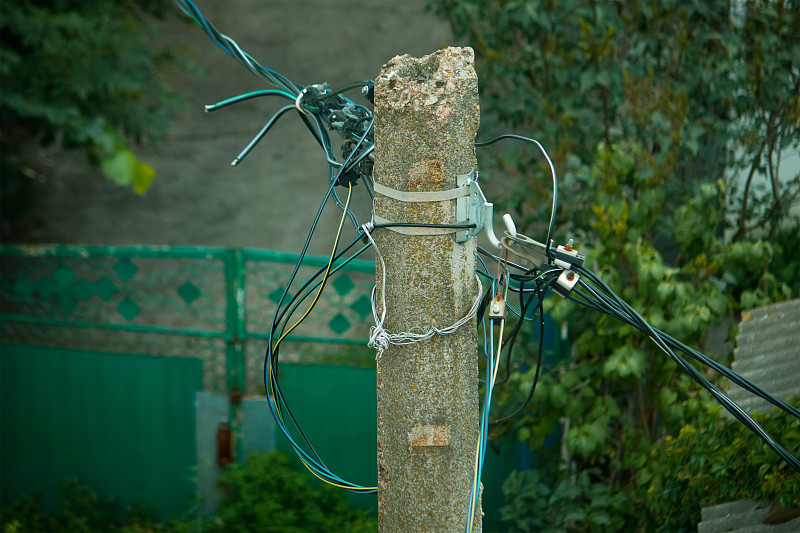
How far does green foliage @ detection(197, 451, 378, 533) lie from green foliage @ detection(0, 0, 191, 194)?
81.2 inches

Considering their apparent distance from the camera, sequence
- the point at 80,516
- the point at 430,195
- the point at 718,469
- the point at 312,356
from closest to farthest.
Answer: the point at 430,195, the point at 718,469, the point at 312,356, the point at 80,516

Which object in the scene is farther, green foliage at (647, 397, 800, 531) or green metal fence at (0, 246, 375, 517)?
green metal fence at (0, 246, 375, 517)

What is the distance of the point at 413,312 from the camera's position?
1.98m

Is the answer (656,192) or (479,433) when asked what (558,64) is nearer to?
(656,192)

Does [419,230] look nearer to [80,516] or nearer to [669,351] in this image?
[669,351]

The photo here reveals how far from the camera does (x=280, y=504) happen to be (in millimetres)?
4625

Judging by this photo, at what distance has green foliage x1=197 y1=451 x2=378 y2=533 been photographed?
4.54 m

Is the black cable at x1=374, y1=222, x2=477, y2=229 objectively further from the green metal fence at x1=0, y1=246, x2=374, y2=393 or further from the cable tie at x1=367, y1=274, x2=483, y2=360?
the green metal fence at x1=0, y1=246, x2=374, y2=393

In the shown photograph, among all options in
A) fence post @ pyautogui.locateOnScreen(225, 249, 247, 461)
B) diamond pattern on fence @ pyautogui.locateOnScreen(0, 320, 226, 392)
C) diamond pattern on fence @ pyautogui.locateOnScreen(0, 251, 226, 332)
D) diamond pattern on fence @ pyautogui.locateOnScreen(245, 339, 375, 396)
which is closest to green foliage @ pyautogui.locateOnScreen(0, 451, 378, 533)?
fence post @ pyautogui.locateOnScreen(225, 249, 247, 461)

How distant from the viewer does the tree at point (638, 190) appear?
3.54m

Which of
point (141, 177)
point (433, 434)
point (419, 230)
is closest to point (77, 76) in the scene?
point (141, 177)

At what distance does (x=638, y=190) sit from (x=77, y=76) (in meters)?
3.52

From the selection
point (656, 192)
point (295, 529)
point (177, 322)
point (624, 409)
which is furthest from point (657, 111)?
point (177, 322)

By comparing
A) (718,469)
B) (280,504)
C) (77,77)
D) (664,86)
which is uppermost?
(77,77)
